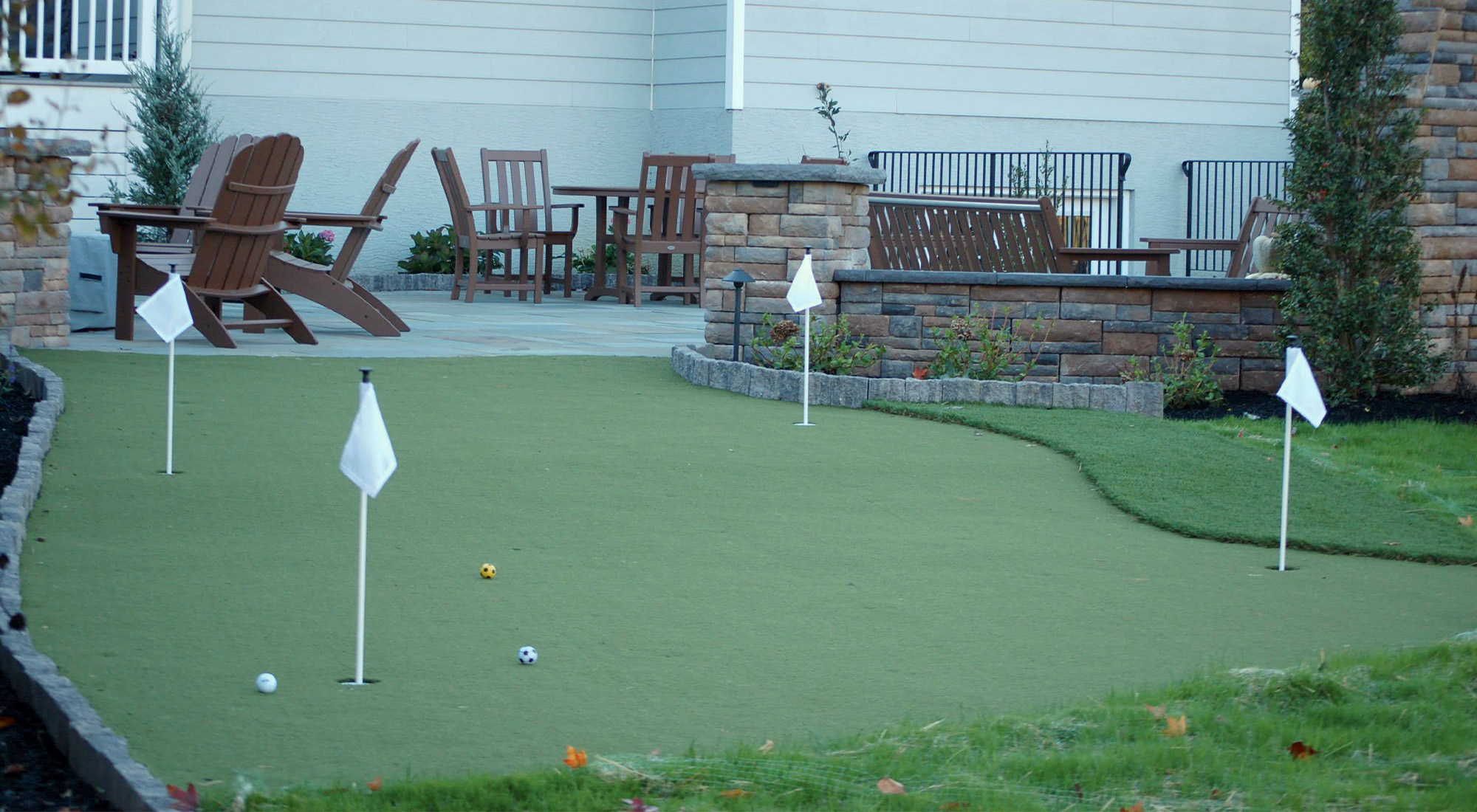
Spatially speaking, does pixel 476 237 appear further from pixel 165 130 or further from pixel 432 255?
pixel 165 130

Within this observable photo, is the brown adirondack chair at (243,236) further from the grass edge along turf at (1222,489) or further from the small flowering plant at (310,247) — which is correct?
the small flowering plant at (310,247)

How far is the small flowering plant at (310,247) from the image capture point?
14617mm

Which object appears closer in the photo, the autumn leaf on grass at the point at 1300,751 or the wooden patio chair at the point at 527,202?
the autumn leaf on grass at the point at 1300,751

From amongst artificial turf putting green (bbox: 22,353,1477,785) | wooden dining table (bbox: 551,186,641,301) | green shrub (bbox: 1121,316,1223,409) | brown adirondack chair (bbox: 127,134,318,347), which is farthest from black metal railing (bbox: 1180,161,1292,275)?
artificial turf putting green (bbox: 22,353,1477,785)

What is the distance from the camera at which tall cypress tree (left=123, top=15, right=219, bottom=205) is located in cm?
1412

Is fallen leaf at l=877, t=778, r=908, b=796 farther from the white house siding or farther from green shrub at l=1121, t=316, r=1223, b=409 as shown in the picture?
the white house siding

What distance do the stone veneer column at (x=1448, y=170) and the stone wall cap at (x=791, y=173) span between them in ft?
10.1

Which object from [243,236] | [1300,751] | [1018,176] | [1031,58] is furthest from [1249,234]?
[1300,751]

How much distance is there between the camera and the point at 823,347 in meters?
8.82

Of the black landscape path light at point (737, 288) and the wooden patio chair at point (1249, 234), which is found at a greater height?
the wooden patio chair at point (1249, 234)

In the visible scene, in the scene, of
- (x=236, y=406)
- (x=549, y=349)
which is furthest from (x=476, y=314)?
(x=236, y=406)

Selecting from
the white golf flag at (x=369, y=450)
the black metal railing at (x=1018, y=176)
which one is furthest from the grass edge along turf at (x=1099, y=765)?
the black metal railing at (x=1018, y=176)

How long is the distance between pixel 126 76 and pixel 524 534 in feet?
36.9

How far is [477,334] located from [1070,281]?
4.31 metres
